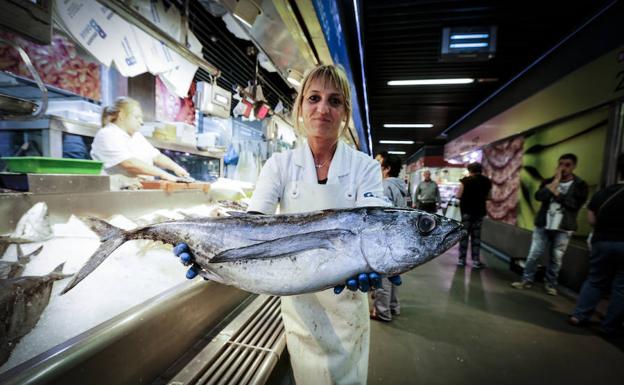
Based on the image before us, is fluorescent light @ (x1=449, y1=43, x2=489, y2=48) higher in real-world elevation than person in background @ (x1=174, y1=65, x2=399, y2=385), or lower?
higher

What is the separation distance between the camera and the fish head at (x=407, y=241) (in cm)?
106

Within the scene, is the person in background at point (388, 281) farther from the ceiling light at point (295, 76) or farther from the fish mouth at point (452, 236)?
the fish mouth at point (452, 236)

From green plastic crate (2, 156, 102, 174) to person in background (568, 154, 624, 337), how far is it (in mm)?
5759

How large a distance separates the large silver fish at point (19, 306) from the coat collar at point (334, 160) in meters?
1.41

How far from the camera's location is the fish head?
3.49 feet

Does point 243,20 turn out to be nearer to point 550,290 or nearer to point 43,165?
point 43,165

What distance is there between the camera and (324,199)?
5.26 ft

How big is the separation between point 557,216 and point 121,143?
6.60m

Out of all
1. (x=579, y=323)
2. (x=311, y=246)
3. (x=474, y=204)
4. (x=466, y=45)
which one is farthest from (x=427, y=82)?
(x=311, y=246)

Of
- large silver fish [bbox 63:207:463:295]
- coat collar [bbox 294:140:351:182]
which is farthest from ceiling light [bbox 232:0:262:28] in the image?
large silver fish [bbox 63:207:463:295]

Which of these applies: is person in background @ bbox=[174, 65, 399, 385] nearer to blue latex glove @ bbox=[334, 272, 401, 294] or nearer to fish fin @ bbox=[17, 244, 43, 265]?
blue latex glove @ bbox=[334, 272, 401, 294]

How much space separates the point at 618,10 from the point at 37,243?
7.61 meters

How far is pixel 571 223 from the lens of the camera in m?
3.97

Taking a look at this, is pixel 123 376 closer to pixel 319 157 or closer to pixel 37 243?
pixel 37 243
